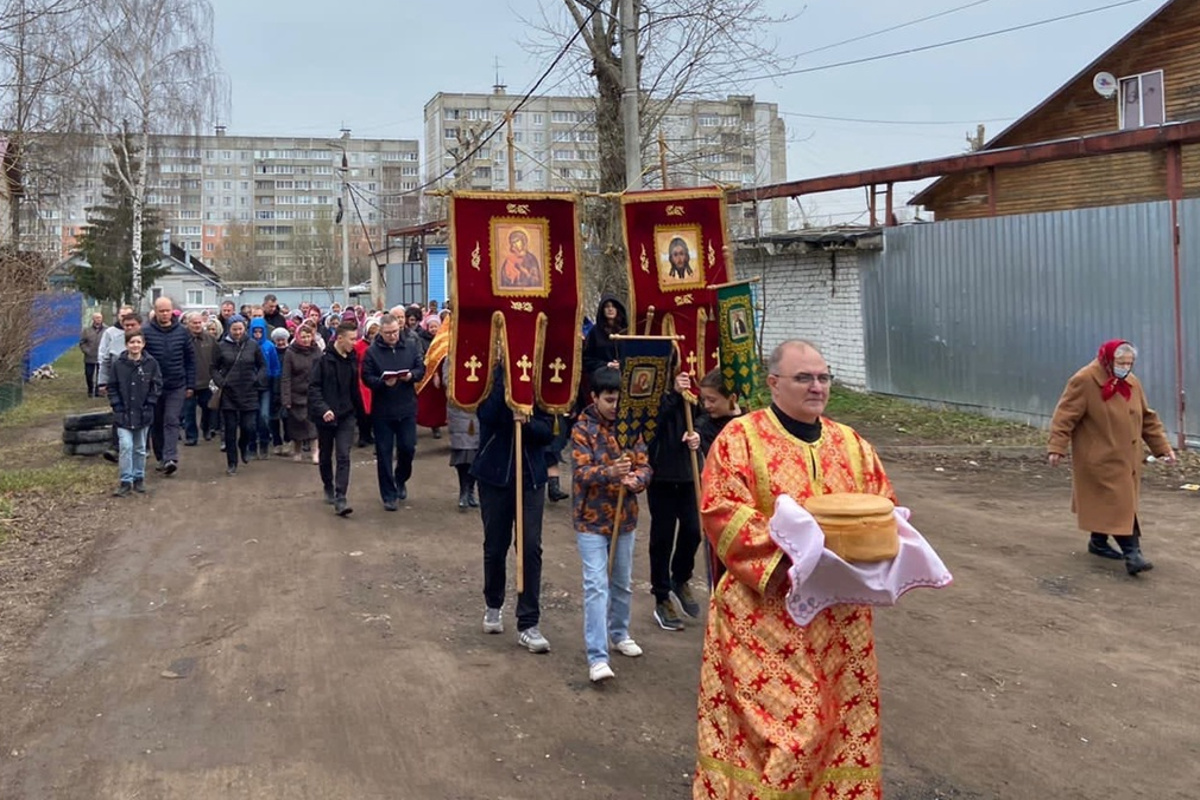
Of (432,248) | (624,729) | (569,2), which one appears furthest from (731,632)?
(432,248)

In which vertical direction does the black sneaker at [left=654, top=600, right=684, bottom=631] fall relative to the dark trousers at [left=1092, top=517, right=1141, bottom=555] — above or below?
below

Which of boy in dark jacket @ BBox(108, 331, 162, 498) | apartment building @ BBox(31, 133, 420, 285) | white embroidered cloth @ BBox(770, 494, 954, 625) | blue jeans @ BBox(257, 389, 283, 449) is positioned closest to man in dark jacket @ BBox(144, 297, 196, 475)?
boy in dark jacket @ BBox(108, 331, 162, 498)

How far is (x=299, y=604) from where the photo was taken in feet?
23.6

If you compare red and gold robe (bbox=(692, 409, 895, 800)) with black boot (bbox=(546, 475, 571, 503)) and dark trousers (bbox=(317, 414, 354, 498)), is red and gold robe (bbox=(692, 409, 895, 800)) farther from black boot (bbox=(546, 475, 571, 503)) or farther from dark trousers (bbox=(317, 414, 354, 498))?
dark trousers (bbox=(317, 414, 354, 498))

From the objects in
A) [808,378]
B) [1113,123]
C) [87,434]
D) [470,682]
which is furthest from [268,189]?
[808,378]

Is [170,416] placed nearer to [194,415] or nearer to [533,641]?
[194,415]

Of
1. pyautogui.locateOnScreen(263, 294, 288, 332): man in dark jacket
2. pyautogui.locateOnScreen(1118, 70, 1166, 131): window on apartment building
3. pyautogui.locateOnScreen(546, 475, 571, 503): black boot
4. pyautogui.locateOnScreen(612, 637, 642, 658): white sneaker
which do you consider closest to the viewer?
pyautogui.locateOnScreen(612, 637, 642, 658): white sneaker

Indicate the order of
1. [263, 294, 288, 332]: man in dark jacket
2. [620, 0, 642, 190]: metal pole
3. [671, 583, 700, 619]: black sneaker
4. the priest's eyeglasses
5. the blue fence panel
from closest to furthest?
the priest's eyeglasses
[671, 583, 700, 619]: black sneaker
[620, 0, 642, 190]: metal pole
[263, 294, 288, 332]: man in dark jacket
the blue fence panel

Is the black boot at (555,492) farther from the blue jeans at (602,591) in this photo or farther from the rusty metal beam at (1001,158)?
the rusty metal beam at (1001,158)

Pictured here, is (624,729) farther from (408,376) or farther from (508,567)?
(408,376)

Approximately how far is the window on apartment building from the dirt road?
15.7 metres

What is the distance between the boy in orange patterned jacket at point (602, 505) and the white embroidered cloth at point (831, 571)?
2.26 metres

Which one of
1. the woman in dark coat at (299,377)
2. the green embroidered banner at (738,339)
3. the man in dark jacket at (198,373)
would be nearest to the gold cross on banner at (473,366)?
the green embroidered banner at (738,339)

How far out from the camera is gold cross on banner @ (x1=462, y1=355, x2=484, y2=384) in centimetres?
674
